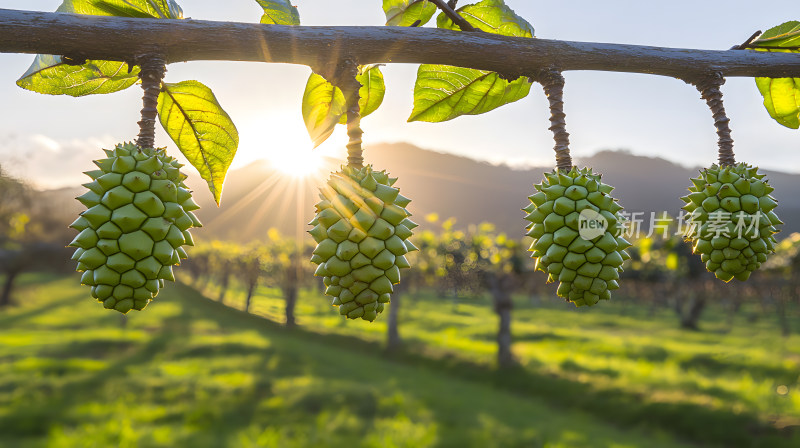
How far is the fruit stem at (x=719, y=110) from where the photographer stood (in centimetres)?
160

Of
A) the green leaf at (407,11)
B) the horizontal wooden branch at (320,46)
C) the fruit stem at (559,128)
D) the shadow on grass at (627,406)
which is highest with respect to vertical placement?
the green leaf at (407,11)

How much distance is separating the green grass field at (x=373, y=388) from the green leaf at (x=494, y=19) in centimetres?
1290

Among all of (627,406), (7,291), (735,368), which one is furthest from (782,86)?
(7,291)

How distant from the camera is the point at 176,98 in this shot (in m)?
1.64

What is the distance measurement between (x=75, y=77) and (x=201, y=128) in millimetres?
408

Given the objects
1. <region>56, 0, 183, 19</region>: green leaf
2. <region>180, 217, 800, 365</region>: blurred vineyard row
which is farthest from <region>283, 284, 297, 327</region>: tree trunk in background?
<region>56, 0, 183, 19</region>: green leaf

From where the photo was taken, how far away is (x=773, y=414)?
594 inches

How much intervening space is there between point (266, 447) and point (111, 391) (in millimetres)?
7301

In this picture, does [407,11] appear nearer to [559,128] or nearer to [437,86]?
[437,86]

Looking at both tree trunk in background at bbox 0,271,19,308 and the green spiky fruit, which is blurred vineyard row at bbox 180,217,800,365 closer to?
tree trunk in background at bbox 0,271,19,308

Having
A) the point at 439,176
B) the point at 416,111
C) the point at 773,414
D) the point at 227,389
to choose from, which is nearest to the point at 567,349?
the point at 773,414

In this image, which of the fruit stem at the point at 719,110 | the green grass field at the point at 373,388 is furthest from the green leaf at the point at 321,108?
the green grass field at the point at 373,388

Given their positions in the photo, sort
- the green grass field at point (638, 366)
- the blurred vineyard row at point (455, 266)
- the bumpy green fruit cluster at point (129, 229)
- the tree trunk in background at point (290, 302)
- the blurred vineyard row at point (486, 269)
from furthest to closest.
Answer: the tree trunk in background at point (290, 302) < the blurred vineyard row at point (455, 266) < the blurred vineyard row at point (486, 269) < the green grass field at point (638, 366) < the bumpy green fruit cluster at point (129, 229)

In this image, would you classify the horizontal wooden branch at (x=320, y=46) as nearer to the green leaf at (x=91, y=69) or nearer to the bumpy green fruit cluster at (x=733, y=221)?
the green leaf at (x=91, y=69)
